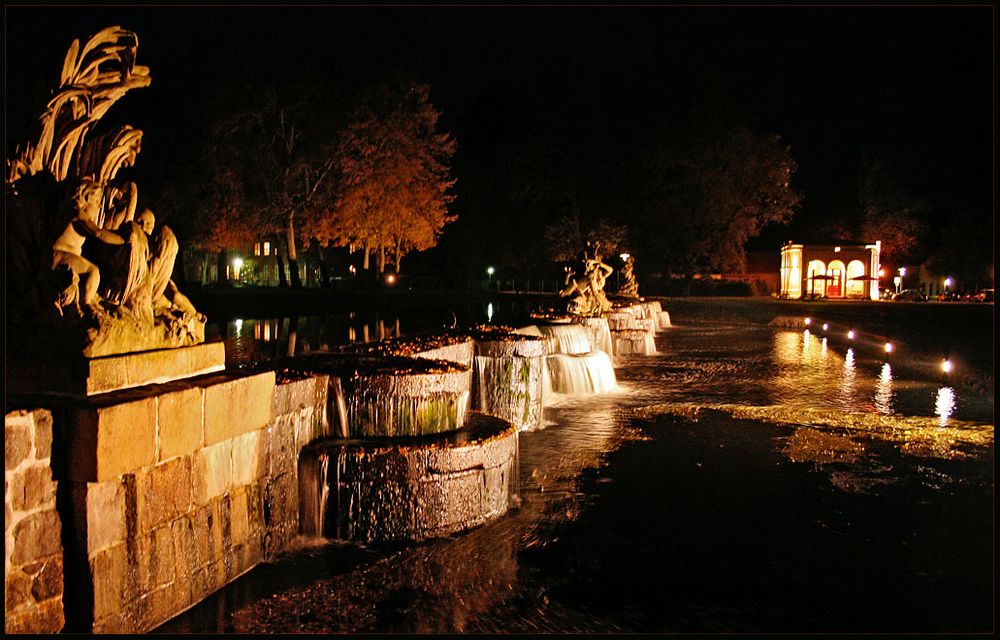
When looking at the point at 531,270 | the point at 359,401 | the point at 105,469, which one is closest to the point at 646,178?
the point at 531,270

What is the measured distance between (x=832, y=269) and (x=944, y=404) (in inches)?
1734

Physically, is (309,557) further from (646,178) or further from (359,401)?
(646,178)

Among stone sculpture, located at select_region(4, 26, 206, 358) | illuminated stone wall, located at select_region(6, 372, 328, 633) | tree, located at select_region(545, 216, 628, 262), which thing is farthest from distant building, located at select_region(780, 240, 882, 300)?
stone sculpture, located at select_region(4, 26, 206, 358)

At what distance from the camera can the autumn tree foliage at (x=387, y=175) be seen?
3491cm

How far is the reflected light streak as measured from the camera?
13.5 metres

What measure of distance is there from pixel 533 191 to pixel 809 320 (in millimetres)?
21468

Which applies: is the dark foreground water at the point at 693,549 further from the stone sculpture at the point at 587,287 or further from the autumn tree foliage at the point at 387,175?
the autumn tree foliage at the point at 387,175

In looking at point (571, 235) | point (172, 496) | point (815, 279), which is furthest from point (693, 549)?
point (815, 279)

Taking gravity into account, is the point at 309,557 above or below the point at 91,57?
below

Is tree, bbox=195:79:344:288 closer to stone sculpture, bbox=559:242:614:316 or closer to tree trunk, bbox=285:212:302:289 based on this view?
tree trunk, bbox=285:212:302:289

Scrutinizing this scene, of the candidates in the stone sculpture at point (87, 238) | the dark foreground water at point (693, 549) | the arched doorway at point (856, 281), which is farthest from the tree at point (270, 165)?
the arched doorway at point (856, 281)

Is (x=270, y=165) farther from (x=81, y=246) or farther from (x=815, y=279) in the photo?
(x=815, y=279)

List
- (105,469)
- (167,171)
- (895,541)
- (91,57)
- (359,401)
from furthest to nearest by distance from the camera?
(167,171) < (359,401) < (895,541) < (91,57) < (105,469)

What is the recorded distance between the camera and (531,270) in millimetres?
52750
